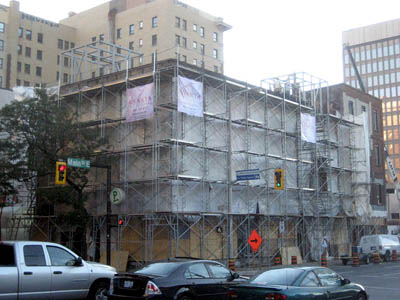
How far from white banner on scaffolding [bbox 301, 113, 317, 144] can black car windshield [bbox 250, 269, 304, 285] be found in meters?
26.2

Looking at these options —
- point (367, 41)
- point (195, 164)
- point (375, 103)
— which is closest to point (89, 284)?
point (195, 164)

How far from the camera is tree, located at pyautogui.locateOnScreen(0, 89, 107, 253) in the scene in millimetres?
28078

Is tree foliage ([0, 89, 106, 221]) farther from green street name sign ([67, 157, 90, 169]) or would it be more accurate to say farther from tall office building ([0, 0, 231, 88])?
tall office building ([0, 0, 231, 88])

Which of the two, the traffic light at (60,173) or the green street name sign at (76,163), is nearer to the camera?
the traffic light at (60,173)

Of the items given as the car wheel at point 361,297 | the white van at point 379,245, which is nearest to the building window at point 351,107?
the white van at point 379,245

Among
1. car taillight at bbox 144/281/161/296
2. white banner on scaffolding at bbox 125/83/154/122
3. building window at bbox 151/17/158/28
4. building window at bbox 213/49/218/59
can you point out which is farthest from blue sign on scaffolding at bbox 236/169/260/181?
building window at bbox 213/49/218/59

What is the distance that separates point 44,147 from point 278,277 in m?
19.6

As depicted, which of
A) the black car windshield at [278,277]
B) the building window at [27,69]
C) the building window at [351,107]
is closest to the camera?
the black car windshield at [278,277]

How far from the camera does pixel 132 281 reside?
1237cm

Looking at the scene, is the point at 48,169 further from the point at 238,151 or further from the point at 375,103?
the point at 375,103

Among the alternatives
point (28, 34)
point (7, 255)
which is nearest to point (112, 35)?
point (28, 34)

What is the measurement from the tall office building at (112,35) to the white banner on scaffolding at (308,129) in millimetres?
31858

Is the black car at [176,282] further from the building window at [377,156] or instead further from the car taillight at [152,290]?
the building window at [377,156]

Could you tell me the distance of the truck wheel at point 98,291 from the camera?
14.0 m
